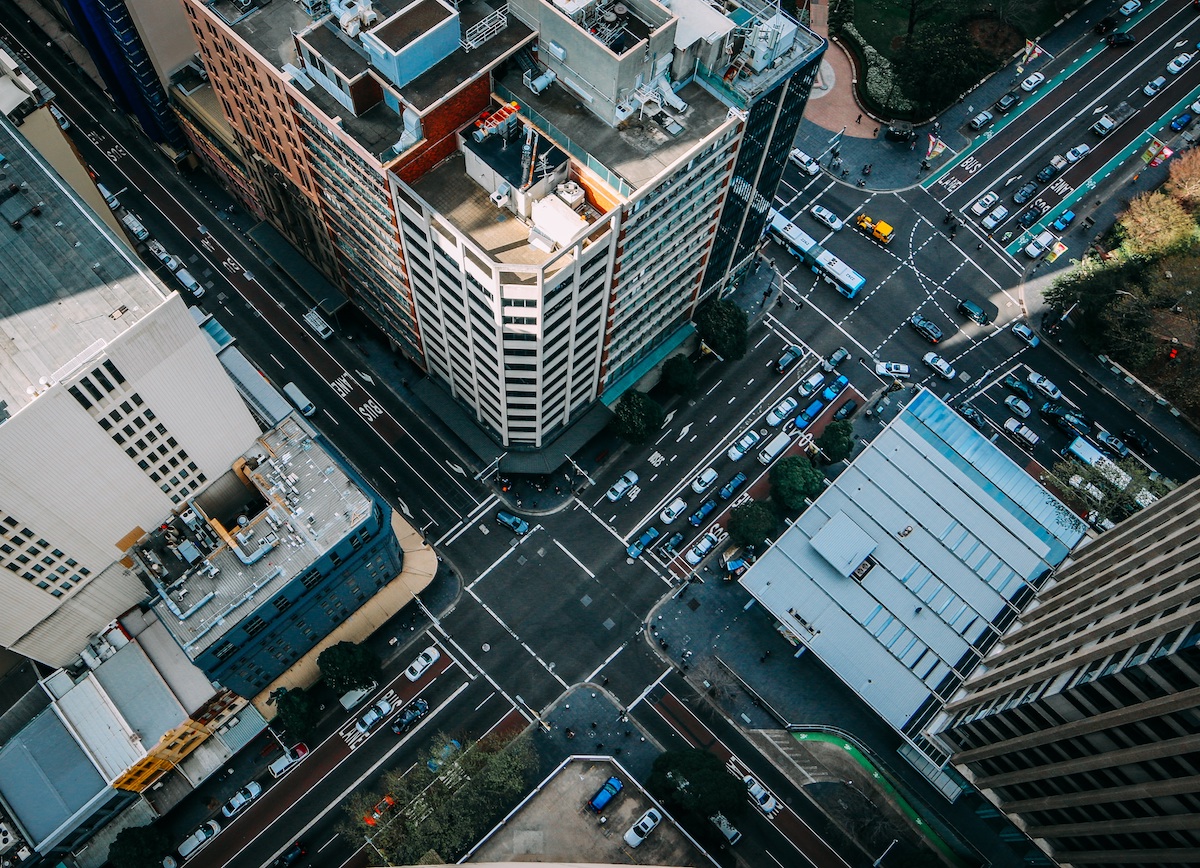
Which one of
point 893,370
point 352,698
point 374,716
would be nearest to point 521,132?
point 893,370

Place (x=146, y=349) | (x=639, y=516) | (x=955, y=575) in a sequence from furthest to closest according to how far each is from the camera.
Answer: (x=639, y=516) → (x=955, y=575) → (x=146, y=349)

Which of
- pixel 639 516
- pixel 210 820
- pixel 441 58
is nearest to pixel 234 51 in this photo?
pixel 441 58

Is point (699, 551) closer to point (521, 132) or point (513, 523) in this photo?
point (513, 523)

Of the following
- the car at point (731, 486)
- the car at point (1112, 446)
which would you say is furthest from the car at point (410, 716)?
the car at point (1112, 446)

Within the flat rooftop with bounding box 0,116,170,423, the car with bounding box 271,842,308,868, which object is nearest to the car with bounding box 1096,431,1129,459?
the car with bounding box 271,842,308,868

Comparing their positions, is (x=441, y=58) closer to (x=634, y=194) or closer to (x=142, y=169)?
(x=634, y=194)

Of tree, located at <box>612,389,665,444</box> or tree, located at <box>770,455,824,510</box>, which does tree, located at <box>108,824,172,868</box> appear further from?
tree, located at <box>770,455,824,510</box>
